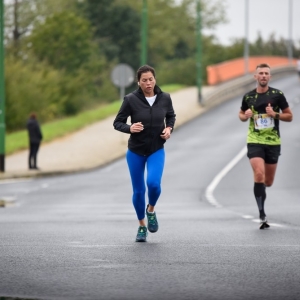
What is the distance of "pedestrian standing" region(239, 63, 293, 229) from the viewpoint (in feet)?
43.4

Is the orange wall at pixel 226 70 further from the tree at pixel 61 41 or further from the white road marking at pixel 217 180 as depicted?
the white road marking at pixel 217 180

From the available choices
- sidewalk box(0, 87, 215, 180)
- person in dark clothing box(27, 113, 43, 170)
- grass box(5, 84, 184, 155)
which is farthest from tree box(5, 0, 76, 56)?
person in dark clothing box(27, 113, 43, 170)

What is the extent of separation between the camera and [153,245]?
10602 mm

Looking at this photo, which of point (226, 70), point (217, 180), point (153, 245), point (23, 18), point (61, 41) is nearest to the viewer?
point (153, 245)

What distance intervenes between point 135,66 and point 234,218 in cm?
8878

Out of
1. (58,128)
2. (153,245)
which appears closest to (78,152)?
(58,128)

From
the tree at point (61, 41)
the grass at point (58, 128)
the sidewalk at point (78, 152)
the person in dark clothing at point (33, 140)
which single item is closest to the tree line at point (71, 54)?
the tree at point (61, 41)

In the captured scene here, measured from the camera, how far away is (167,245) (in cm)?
1056

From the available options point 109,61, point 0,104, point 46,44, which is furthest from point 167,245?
point 109,61

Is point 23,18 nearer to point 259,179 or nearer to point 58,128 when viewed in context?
point 58,128

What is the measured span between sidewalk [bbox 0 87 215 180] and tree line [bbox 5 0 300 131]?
16.0 ft

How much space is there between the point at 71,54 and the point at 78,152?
4054 cm

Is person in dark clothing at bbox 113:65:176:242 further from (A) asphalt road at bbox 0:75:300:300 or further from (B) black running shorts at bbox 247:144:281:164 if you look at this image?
(B) black running shorts at bbox 247:144:281:164

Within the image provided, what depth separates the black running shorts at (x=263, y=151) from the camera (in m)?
13.3
